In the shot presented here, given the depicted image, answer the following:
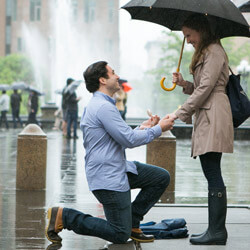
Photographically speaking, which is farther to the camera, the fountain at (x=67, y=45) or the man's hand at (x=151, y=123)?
the fountain at (x=67, y=45)

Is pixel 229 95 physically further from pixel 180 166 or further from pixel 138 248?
pixel 180 166

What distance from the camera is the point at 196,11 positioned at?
5.55 metres

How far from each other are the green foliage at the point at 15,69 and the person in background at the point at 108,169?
65.0 meters

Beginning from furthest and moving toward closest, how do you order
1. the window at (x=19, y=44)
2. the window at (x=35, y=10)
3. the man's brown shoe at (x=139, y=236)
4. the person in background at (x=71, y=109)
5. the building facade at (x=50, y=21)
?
the window at (x=35, y=10) < the building facade at (x=50, y=21) < the window at (x=19, y=44) < the person in background at (x=71, y=109) < the man's brown shoe at (x=139, y=236)

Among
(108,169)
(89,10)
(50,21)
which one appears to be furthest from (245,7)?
(89,10)

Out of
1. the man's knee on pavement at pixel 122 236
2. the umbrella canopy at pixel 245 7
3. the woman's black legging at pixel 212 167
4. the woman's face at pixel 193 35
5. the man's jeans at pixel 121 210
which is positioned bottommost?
the man's knee on pavement at pixel 122 236

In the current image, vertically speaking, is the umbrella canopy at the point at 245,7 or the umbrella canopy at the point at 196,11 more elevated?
the umbrella canopy at the point at 245,7

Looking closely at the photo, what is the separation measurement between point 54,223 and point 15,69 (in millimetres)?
66499

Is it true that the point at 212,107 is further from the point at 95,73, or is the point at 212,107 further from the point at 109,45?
the point at 109,45

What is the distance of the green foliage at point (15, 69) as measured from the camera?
229 ft

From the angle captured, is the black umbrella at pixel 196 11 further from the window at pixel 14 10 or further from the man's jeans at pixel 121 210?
the window at pixel 14 10

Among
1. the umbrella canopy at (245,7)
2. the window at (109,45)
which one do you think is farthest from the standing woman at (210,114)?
the window at (109,45)

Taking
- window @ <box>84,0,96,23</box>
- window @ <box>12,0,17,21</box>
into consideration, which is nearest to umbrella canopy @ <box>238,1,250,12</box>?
window @ <box>84,0,96,23</box>

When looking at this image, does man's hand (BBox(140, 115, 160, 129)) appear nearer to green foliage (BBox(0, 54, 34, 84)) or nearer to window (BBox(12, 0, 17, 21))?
green foliage (BBox(0, 54, 34, 84))
